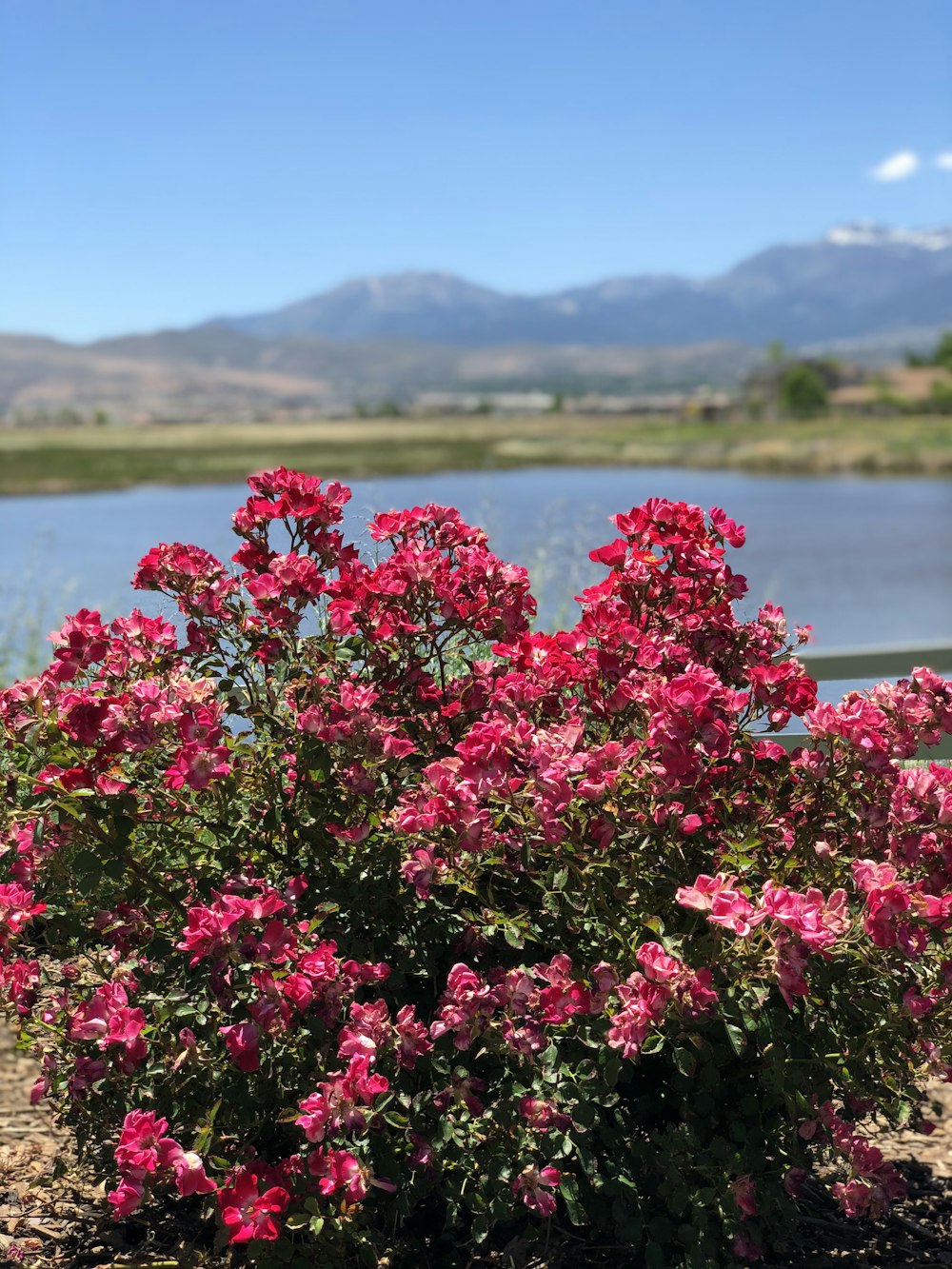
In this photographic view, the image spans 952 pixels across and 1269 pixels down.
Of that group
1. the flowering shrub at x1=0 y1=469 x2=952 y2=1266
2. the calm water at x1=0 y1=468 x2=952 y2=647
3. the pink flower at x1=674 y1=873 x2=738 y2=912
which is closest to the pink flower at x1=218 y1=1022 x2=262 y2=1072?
the flowering shrub at x1=0 y1=469 x2=952 y2=1266

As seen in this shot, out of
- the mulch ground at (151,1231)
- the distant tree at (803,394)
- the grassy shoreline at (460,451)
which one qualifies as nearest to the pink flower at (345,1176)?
the mulch ground at (151,1231)

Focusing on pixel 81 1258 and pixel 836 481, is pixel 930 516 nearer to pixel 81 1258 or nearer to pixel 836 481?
pixel 836 481

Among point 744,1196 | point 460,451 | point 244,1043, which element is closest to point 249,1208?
point 244,1043

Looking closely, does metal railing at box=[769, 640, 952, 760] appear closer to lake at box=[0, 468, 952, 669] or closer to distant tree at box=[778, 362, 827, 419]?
lake at box=[0, 468, 952, 669]

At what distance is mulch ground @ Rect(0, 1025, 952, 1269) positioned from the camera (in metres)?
2.27

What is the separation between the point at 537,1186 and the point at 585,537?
4.31 metres

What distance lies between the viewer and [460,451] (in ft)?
212

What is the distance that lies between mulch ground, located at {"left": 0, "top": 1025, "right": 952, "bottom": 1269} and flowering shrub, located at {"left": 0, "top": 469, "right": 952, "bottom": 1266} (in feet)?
0.70

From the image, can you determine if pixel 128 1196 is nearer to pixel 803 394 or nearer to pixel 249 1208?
pixel 249 1208

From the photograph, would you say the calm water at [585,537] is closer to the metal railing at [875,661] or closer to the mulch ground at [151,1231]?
the metal railing at [875,661]

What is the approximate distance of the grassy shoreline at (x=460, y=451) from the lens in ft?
166

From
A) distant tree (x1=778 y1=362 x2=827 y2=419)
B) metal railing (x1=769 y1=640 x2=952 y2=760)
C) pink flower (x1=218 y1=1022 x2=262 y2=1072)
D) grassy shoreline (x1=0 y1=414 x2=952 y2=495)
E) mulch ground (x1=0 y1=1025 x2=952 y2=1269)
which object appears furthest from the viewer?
distant tree (x1=778 y1=362 x2=827 y2=419)

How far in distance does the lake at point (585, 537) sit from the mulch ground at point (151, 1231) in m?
1.19

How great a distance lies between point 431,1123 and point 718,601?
3.20 feet
